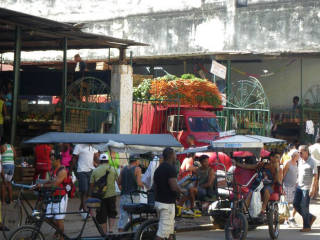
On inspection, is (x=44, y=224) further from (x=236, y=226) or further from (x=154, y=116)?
(x=154, y=116)

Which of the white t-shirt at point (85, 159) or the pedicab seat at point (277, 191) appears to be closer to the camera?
the pedicab seat at point (277, 191)

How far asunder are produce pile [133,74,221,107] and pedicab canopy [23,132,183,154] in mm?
8708

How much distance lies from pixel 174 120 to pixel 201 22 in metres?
8.43

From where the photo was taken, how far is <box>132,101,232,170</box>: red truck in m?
20.3

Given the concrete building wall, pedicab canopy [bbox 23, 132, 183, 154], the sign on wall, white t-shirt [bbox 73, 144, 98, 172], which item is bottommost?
white t-shirt [bbox 73, 144, 98, 172]

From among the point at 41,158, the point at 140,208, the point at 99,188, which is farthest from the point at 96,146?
the point at 41,158

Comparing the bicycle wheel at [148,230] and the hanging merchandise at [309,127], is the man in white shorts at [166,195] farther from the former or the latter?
the hanging merchandise at [309,127]

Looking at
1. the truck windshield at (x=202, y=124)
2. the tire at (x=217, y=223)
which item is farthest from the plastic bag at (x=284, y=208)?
the truck windshield at (x=202, y=124)

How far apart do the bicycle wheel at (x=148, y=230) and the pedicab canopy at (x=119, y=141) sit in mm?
1632

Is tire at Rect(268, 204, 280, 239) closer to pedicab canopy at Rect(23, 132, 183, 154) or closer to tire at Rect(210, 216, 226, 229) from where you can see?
tire at Rect(210, 216, 226, 229)

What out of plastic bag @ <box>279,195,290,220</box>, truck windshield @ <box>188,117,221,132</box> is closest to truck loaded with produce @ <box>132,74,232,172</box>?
truck windshield @ <box>188,117,221,132</box>

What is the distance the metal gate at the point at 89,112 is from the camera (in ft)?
60.4

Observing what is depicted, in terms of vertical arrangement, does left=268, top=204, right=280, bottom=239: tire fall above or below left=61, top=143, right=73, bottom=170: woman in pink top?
below

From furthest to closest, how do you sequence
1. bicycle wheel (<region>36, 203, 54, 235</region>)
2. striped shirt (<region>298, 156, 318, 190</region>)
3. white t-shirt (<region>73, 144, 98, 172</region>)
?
white t-shirt (<region>73, 144, 98, 172</region>) → striped shirt (<region>298, 156, 318, 190</region>) → bicycle wheel (<region>36, 203, 54, 235</region>)
